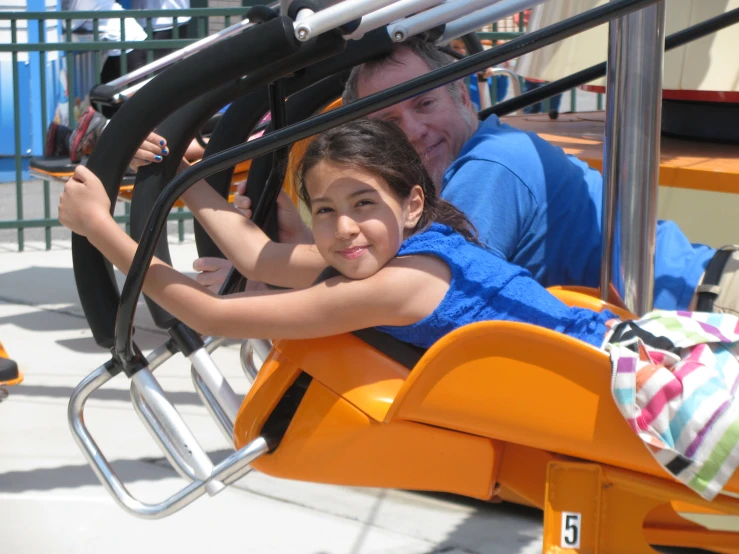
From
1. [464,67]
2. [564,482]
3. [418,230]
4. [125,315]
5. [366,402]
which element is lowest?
[564,482]

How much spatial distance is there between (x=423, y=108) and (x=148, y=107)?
25.2 inches

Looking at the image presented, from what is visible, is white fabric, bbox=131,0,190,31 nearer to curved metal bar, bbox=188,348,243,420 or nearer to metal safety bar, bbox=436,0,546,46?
metal safety bar, bbox=436,0,546,46

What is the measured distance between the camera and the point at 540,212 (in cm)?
199

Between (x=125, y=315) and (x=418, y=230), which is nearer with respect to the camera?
(x=125, y=315)

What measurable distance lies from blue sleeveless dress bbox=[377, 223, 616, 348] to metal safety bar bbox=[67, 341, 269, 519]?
0.35 meters

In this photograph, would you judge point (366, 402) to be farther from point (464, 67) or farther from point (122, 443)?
point (122, 443)

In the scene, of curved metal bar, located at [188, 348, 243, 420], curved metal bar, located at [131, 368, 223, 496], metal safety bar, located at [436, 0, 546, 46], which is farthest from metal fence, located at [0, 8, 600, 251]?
curved metal bar, located at [131, 368, 223, 496]

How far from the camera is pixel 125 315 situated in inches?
62.6

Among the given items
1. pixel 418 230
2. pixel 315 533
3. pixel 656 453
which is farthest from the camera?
pixel 315 533

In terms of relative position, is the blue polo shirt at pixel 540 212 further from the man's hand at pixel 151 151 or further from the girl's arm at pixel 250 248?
the man's hand at pixel 151 151

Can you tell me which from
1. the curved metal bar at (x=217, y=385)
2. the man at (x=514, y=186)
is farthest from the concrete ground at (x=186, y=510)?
the man at (x=514, y=186)

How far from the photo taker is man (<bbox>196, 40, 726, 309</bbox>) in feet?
6.29

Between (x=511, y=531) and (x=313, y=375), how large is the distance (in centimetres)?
106

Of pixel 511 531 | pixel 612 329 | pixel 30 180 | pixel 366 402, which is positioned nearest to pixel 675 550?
pixel 511 531
